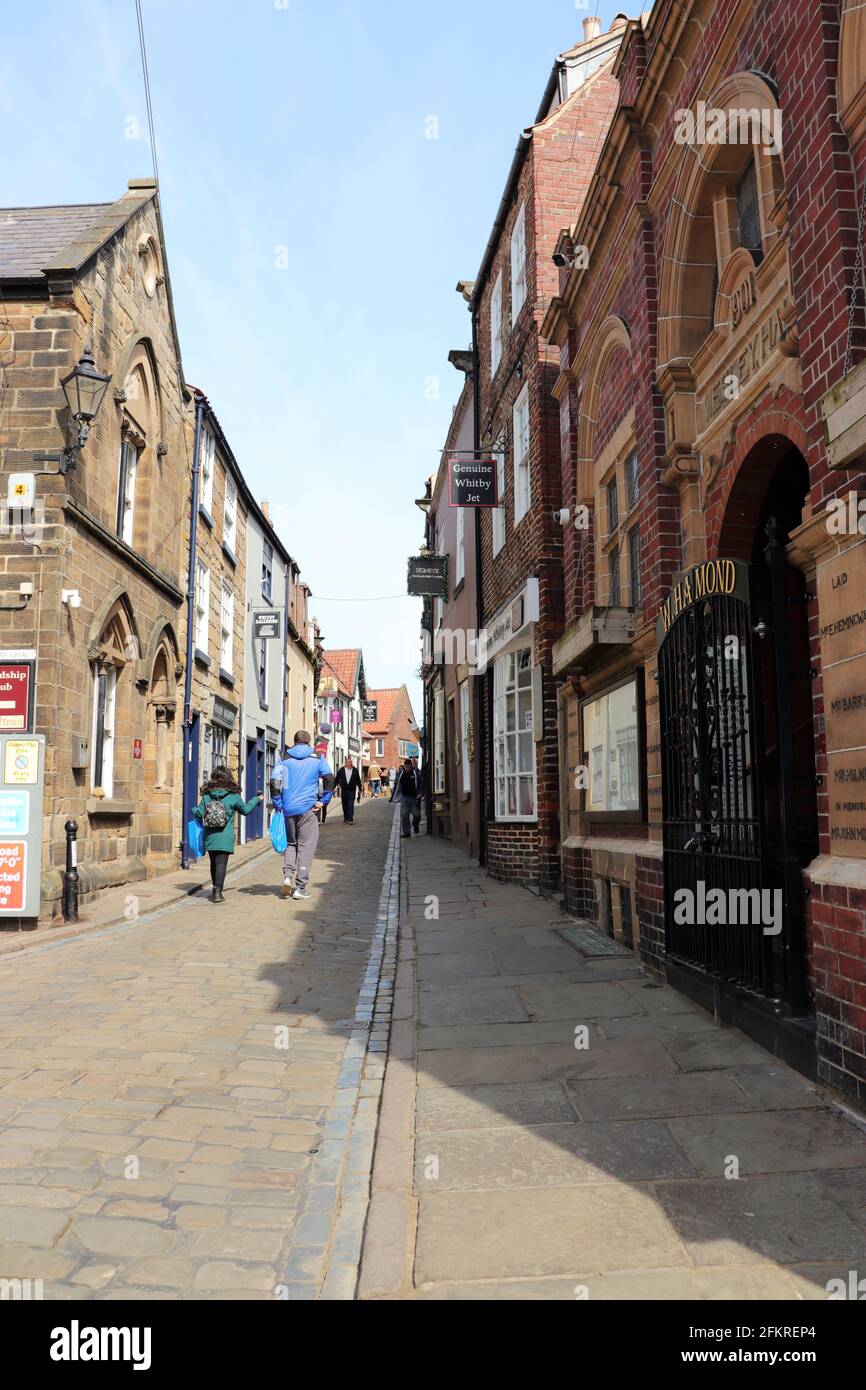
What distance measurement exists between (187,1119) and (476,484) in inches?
449

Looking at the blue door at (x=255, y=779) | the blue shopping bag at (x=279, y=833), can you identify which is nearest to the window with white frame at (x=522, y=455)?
the blue shopping bag at (x=279, y=833)

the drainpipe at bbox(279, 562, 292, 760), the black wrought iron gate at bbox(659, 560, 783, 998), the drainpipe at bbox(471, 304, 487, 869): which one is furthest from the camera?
the drainpipe at bbox(279, 562, 292, 760)

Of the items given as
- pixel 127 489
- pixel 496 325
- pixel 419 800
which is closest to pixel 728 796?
pixel 496 325

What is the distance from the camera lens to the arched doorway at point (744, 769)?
→ 16.7ft

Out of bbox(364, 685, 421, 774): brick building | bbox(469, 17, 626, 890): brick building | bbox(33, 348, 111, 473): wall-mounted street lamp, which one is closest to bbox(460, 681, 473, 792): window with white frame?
bbox(469, 17, 626, 890): brick building

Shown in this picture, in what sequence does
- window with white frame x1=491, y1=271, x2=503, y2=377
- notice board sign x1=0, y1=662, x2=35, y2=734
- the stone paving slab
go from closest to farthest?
1. the stone paving slab
2. notice board sign x1=0, y1=662, x2=35, y2=734
3. window with white frame x1=491, y1=271, x2=503, y2=377

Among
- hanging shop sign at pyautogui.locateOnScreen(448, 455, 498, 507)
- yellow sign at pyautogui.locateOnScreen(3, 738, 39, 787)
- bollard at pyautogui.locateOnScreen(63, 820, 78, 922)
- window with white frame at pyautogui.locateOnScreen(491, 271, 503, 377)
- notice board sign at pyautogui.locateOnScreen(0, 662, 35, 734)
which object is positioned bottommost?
bollard at pyautogui.locateOnScreen(63, 820, 78, 922)

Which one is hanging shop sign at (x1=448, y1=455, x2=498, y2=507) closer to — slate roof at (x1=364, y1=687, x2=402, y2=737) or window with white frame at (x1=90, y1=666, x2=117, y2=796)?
window with white frame at (x1=90, y1=666, x2=117, y2=796)

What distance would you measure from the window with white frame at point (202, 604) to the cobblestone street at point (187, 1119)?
1054 centimetres

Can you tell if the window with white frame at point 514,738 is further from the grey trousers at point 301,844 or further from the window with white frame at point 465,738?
the window with white frame at point 465,738

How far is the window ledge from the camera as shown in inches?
498

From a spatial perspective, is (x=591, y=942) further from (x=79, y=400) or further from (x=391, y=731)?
(x=391, y=731)

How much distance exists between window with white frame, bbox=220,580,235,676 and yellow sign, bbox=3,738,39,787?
10.8 metres

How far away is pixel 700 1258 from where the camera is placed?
304cm
